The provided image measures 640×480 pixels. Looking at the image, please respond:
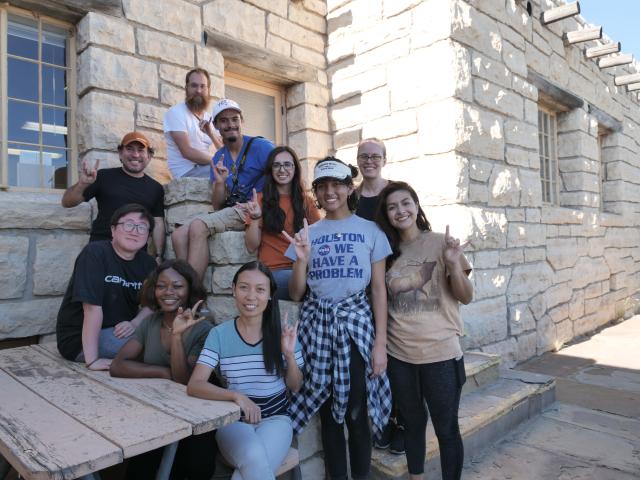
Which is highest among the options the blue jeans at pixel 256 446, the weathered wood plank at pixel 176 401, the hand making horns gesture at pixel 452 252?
the hand making horns gesture at pixel 452 252

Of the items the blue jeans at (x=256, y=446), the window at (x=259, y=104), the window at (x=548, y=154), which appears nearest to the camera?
the blue jeans at (x=256, y=446)

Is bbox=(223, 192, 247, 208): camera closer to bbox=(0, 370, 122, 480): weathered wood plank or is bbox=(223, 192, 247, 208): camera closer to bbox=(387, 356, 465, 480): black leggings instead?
bbox=(387, 356, 465, 480): black leggings

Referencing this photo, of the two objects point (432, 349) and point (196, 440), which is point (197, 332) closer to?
Result: point (196, 440)

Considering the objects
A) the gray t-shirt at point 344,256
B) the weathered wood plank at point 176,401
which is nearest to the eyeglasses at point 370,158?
the gray t-shirt at point 344,256

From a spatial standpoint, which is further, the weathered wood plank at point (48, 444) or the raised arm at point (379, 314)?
the raised arm at point (379, 314)

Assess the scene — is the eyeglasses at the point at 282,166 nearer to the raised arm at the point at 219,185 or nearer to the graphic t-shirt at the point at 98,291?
the raised arm at the point at 219,185

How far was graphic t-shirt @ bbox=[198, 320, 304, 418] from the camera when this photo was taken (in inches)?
77.4

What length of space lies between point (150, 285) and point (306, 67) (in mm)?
3341

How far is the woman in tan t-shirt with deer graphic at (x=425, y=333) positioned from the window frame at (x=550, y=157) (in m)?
4.47

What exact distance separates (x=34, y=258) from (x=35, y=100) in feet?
3.82

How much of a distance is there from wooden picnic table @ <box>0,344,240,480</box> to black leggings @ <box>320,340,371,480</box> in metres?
0.65

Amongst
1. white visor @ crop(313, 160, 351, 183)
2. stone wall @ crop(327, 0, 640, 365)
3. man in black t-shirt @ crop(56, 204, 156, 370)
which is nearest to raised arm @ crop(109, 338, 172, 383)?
man in black t-shirt @ crop(56, 204, 156, 370)

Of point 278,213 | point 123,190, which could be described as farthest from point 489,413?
point 123,190

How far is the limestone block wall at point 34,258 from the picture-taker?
2.86 m
